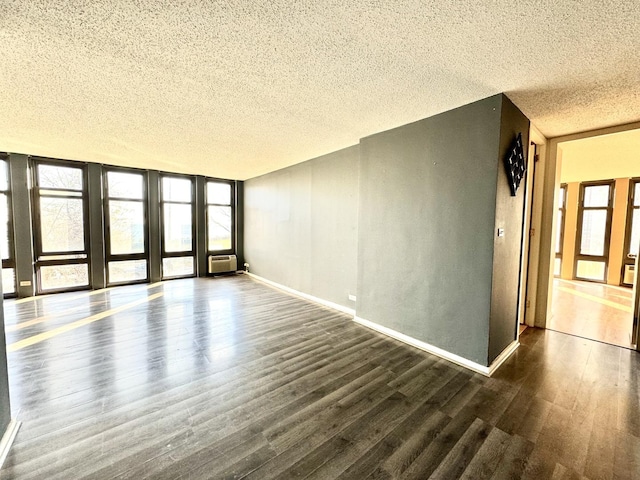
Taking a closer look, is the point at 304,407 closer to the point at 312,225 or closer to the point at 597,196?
the point at 312,225

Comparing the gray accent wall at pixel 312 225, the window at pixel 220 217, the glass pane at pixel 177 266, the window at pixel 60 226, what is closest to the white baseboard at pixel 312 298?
the gray accent wall at pixel 312 225

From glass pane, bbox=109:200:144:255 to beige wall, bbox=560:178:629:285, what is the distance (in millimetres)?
10361

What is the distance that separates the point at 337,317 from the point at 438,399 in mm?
1979

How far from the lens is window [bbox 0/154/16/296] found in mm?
4570

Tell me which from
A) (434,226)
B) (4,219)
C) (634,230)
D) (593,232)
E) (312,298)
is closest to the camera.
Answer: (434,226)

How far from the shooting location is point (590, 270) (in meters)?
6.27

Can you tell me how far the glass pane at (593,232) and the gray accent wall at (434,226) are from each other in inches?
245

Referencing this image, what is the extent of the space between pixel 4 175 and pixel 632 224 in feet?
41.4

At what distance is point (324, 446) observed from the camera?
5.32ft

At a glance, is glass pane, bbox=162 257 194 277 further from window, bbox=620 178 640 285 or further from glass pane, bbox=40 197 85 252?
window, bbox=620 178 640 285

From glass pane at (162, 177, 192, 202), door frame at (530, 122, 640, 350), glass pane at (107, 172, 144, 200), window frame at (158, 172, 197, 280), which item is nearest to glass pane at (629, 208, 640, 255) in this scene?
door frame at (530, 122, 640, 350)

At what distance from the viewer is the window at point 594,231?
600 cm

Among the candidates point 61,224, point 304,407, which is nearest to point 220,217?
point 61,224

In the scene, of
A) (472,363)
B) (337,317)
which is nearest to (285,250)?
(337,317)
